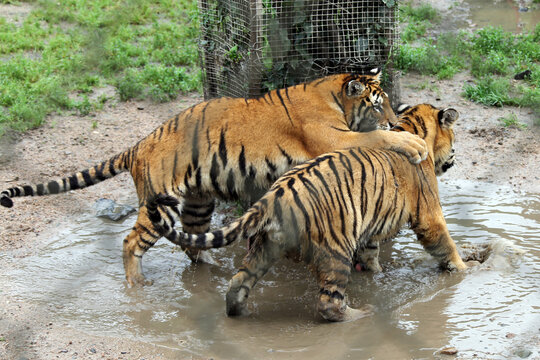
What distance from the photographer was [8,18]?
23.7 ft

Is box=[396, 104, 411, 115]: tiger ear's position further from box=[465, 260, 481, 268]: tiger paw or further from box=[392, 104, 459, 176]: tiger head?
box=[465, 260, 481, 268]: tiger paw

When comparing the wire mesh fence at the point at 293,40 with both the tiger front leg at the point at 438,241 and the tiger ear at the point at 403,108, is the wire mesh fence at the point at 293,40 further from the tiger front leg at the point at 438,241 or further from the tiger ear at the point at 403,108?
the tiger front leg at the point at 438,241

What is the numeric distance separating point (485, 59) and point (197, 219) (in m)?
3.92

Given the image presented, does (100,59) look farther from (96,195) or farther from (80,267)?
(96,195)

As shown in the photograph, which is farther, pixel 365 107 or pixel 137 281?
pixel 365 107

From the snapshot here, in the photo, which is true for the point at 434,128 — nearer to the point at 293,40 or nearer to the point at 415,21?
the point at 293,40

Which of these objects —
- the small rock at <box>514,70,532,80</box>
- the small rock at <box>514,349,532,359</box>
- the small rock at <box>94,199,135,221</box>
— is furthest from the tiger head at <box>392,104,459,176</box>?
the small rock at <box>514,70,532,80</box>

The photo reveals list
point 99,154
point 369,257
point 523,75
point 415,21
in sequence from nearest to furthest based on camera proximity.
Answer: point 369,257
point 99,154
point 523,75
point 415,21

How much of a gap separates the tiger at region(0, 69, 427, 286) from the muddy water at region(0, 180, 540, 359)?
0.34 metres

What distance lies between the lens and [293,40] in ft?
14.6

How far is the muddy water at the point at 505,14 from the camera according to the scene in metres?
7.39

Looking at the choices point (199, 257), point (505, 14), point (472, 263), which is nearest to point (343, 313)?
point (472, 263)

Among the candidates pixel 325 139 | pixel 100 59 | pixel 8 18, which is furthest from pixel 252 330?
pixel 8 18

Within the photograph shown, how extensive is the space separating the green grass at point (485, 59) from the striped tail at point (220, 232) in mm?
3380
